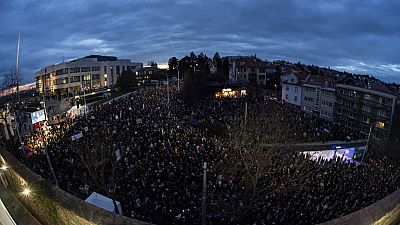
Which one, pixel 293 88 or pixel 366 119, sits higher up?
pixel 293 88

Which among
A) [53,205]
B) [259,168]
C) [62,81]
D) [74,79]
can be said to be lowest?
[259,168]

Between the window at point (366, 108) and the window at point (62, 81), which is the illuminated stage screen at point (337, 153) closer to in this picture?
the window at point (366, 108)

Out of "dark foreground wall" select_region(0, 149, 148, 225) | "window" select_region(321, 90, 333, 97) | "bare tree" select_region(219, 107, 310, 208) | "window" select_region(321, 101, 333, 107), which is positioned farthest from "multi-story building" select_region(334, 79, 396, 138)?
"dark foreground wall" select_region(0, 149, 148, 225)

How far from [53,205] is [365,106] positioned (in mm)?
43135

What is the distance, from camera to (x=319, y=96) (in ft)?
158

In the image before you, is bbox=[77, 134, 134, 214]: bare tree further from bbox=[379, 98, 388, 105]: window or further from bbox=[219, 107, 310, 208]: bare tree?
bbox=[379, 98, 388, 105]: window

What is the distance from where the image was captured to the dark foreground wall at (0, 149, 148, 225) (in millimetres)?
6906

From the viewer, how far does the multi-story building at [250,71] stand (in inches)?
2953

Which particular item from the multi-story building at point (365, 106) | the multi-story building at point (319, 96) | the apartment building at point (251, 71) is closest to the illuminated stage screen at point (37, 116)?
the multi-story building at point (365, 106)

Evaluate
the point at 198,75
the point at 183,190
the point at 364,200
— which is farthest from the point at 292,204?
the point at 198,75

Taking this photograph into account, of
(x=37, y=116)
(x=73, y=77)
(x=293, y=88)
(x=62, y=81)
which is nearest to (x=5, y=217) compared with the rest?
(x=37, y=116)

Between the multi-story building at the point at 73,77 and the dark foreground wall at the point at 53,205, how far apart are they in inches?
2009

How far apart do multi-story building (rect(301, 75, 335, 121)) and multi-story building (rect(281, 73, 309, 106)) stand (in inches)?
46.7

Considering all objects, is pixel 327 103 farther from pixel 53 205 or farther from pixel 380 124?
pixel 53 205
